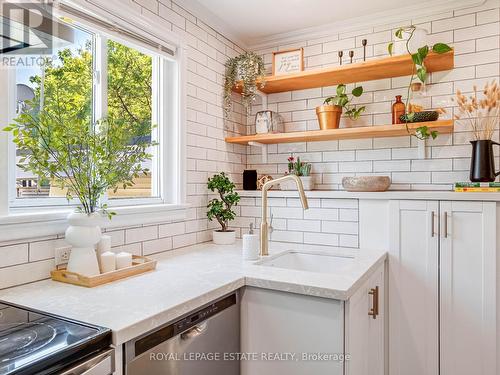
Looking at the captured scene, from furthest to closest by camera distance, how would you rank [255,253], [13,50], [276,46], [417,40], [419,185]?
[276,46] → [419,185] → [417,40] → [255,253] → [13,50]

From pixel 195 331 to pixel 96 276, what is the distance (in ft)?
1.53

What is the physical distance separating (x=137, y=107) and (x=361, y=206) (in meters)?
1.50

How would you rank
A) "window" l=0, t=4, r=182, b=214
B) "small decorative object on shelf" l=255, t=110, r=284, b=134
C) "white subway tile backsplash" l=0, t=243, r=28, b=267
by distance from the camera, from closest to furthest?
"white subway tile backsplash" l=0, t=243, r=28, b=267, "window" l=0, t=4, r=182, b=214, "small decorative object on shelf" l=255, t=110, r=284, b=134

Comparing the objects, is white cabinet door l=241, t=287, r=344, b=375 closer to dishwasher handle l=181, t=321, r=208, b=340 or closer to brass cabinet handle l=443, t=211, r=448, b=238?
dishwasher handle l=181, t=321, r=208, b=340

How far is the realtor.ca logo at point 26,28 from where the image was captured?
1370 millimetres

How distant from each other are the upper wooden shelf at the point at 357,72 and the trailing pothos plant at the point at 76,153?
4.30ft

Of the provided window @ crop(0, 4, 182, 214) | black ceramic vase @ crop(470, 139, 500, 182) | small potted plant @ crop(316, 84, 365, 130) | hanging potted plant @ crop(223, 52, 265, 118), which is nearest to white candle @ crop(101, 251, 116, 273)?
window @ crop(0, 4, 182, 214)

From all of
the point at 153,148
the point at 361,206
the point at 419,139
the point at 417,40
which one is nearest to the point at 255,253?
the point at 361,206

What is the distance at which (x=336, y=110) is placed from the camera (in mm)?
2355

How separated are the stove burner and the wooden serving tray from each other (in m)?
0.36

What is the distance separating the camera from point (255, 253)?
185cm

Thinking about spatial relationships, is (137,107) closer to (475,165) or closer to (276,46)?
(276,46)

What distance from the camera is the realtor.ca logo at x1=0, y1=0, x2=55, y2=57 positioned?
1.37m

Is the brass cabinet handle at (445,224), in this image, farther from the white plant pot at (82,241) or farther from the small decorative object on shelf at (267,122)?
the white plant pot at (82,241)
